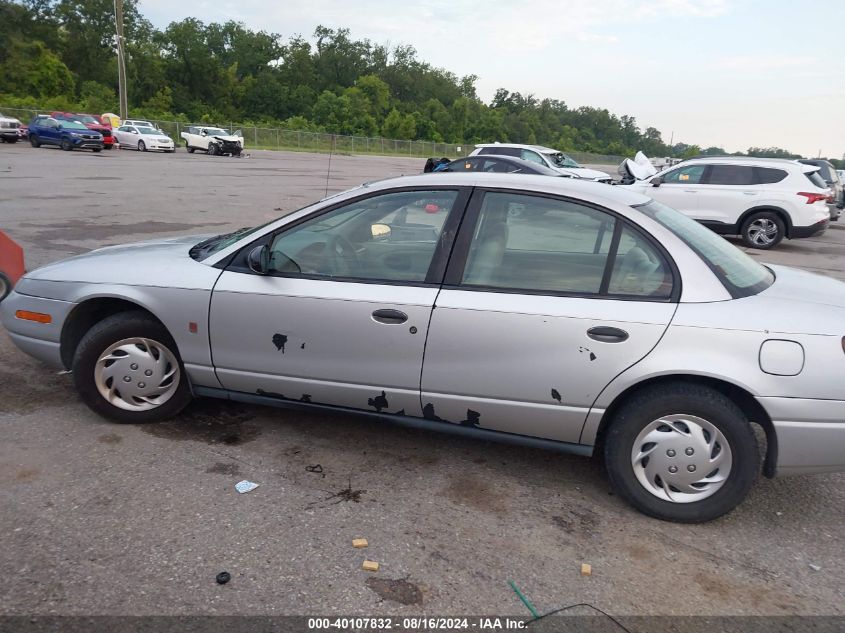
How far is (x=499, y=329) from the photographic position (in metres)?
3.32

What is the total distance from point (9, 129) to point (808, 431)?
40.0 m

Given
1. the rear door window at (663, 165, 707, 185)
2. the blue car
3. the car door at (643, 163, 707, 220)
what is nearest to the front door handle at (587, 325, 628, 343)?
the car door at (643, 163, 707, 220)

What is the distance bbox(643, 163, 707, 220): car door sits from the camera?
13.7 metres

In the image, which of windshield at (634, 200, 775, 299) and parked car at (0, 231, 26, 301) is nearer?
windshield at (634, 200, 775, 299)

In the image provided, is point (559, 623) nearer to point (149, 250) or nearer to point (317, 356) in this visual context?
point (317, 356)

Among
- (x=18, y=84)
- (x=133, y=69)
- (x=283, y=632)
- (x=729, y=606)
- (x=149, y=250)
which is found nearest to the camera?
(x=283, y=632)

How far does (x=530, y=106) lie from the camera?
115375 mm

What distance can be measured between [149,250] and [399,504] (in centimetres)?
230

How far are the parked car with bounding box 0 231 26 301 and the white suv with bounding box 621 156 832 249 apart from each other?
1144 cm

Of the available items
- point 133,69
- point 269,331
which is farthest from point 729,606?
point 133,69

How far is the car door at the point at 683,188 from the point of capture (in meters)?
13.7

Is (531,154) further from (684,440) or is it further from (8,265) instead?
(684,440)

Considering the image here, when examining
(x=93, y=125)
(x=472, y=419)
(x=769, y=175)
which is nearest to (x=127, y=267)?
(x=472, y=419)

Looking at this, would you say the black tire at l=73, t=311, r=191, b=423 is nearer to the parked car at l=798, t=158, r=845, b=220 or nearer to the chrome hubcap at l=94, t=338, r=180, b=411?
the chrome hubcap at l=94, t=338, r=180, b=411
